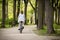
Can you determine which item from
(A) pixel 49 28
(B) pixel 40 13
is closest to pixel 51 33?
(A) pixel 49 28

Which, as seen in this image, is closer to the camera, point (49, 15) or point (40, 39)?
point (40, 39)

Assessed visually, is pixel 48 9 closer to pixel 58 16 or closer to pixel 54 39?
pixel 54 39

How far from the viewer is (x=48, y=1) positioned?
895 inches

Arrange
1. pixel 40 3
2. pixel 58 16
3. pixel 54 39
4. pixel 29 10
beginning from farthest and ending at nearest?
pixel 29 10 < pixel 58 16 < pixel 40 3 < pixel 54 39

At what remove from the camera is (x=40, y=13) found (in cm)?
2820

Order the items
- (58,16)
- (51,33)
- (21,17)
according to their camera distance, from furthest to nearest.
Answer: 1. (58,16)
2. (21,17)
3. (51,33)

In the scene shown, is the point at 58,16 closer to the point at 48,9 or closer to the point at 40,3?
the point at 40,3

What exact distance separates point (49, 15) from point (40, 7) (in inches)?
239

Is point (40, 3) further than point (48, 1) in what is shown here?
Yes

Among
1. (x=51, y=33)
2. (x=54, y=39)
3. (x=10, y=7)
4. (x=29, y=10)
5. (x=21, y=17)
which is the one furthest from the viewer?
(x=29, y=10)

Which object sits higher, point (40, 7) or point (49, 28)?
point (40, 7)

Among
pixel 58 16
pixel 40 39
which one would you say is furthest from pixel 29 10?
pixel 40 39

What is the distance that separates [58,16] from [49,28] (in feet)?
85.2

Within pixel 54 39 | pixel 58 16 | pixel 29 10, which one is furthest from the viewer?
pixel 29 10
